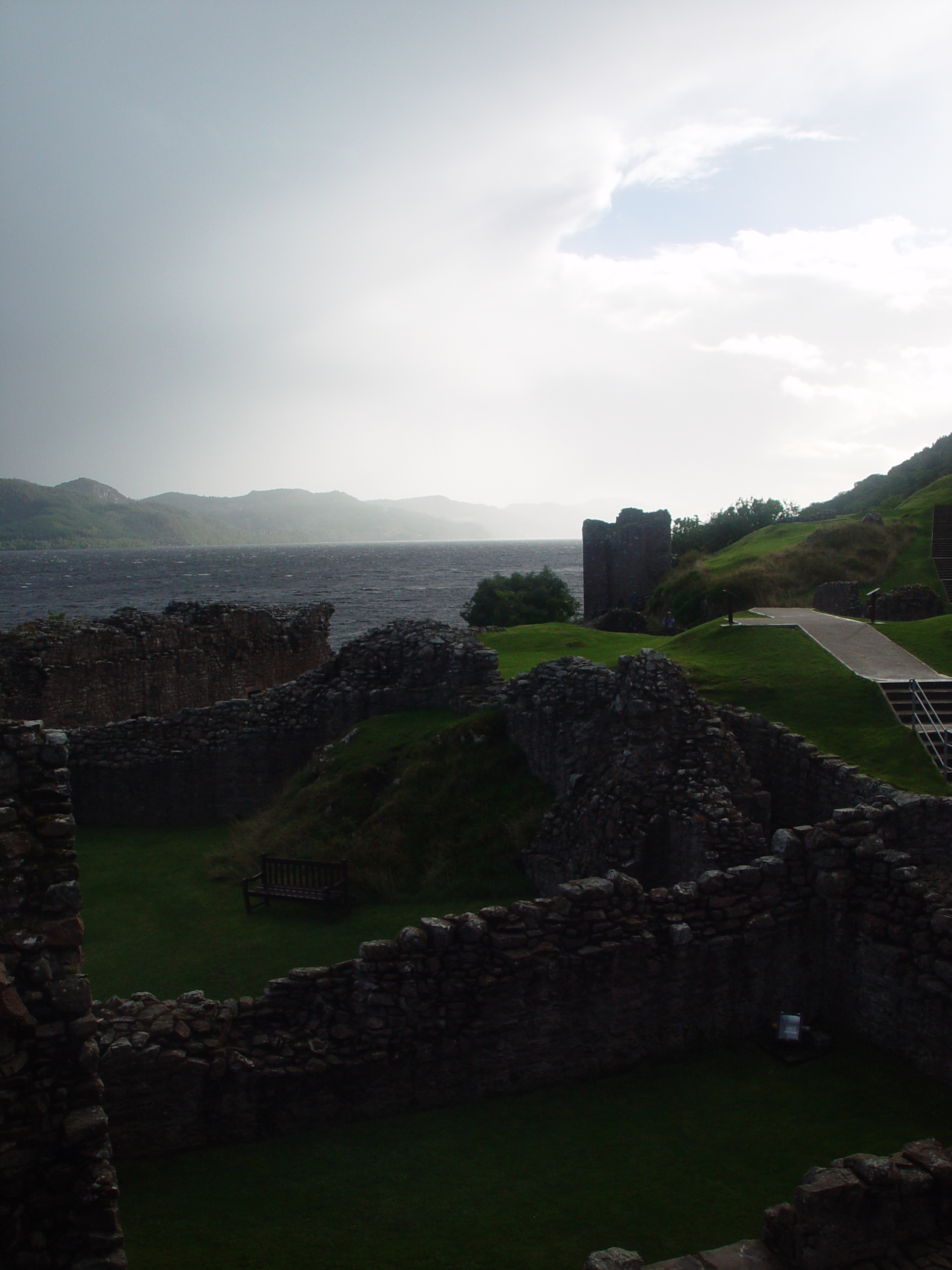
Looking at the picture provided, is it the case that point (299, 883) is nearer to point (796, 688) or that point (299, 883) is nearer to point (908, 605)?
point (796, 688)

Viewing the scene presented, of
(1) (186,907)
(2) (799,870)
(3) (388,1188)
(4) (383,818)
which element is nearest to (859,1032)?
(2) (799,870)

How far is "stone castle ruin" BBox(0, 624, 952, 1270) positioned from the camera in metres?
5.24

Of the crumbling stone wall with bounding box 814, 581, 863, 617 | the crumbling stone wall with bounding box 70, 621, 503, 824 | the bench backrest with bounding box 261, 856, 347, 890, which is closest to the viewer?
the bench backrest with bounding box 261, 856, 347, 890

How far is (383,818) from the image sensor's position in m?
13.5

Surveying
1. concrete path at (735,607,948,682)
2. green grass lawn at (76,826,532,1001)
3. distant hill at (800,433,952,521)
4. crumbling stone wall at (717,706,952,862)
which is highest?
distant hill at (800,433,952,521)

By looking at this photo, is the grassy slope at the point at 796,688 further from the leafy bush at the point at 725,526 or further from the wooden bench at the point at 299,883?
the leafy bush at the point at 725,526

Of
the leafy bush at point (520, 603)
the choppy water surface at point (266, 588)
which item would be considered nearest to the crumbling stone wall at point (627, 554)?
the leafy bush at point (520, 603)

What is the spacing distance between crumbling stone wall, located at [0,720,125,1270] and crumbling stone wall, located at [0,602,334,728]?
1679 cm

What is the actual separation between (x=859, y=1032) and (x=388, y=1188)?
5.11 meters

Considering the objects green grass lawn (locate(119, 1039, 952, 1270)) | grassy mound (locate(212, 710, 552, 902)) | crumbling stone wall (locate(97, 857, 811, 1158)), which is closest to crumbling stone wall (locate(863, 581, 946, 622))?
grassy mound (locate(212, 710, 552, 902))

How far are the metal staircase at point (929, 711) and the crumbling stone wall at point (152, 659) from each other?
16016 millimetres

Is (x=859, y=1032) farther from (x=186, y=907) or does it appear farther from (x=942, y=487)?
(x=942, y=487)

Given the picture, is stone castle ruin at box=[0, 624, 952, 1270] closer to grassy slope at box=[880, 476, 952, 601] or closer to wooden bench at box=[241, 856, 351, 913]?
wooden bench at box=[241, 856, 351, 913]

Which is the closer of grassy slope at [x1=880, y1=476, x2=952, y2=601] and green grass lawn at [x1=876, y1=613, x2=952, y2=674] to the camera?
green grass lawn at [x1=876, y1=613, x2=952, y2=674]
